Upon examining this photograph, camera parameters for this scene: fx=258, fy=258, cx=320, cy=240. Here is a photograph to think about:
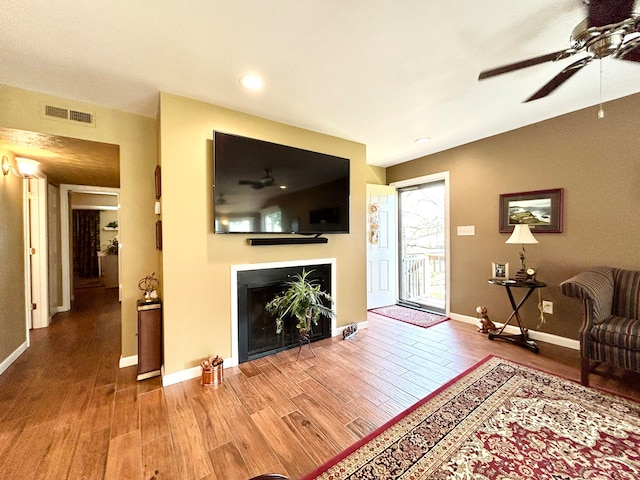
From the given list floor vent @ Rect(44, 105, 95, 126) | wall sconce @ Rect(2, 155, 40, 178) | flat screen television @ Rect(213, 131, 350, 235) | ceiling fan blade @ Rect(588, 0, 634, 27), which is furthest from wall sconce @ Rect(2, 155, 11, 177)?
ceiling fan blade @ Rect(588, 0, 634, 27)

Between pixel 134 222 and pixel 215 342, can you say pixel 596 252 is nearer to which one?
pixel 215 342

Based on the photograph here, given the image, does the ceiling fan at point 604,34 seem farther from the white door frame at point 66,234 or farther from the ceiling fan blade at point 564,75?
the white door frame at point 66,234

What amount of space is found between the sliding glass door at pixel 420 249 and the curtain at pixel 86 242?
8.09m

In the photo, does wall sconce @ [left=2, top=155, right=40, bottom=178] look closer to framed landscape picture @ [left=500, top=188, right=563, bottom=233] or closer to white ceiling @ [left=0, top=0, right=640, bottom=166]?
white ceiling @ [left=0, top=0, right=640, bottom=166]

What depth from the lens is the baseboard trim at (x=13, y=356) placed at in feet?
7.86

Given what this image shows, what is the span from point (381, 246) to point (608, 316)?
269cm

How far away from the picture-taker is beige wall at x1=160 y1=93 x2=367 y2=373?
2.22 m

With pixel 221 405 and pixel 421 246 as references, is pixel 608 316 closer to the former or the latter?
pixel 421 246

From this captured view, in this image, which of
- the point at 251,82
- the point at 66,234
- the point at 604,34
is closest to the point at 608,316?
the point at 604,34

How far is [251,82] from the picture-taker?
2.10 meters

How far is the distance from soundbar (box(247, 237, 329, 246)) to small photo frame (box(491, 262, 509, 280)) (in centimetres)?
218

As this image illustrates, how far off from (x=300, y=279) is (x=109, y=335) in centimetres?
265

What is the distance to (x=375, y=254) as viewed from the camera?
4371 millimetres

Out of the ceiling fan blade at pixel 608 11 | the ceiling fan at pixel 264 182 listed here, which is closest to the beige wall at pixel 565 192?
the ceiling fan blade at pixel 608 11
